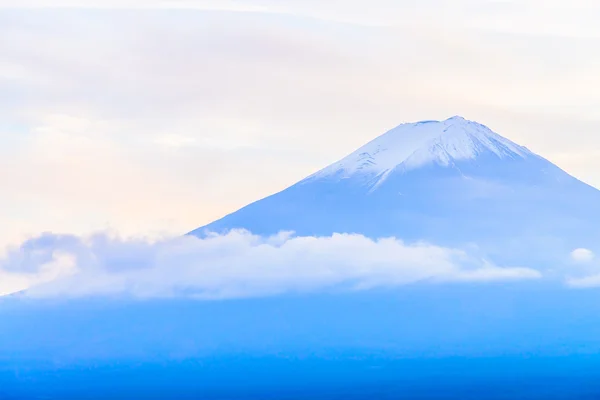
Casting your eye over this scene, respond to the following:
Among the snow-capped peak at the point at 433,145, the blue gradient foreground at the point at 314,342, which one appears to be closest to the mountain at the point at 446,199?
the snow-capped peak at the point at 433,145

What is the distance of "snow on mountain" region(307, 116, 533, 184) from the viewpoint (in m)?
79.4

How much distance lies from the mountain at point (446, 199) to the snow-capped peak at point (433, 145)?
78mm

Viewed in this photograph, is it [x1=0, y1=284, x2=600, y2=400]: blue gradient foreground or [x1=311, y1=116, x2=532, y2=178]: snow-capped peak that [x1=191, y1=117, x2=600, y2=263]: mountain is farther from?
[x1=0, y1=284, x2=600, y2=400]: blue gradient foreground

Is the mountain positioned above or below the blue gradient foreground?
above

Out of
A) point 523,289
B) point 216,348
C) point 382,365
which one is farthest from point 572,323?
point 216,348

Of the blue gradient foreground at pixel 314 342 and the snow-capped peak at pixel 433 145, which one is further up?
the snow-capped peak at pixel 433 145

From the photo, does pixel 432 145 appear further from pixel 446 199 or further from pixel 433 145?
pixel 446 199

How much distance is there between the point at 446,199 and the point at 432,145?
7.82 meters

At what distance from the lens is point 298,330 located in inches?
3334

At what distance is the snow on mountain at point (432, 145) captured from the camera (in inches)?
3127

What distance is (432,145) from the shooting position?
79312 mm

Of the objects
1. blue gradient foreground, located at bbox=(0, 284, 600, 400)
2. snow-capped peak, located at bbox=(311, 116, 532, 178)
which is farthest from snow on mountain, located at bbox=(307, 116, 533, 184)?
blue gradient foreground, located at bbox=(0, 284, 600, 400)

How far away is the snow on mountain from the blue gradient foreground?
1221 cm

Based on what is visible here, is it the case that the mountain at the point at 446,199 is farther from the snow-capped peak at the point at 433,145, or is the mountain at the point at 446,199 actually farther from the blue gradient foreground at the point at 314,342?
the blue gradient foreground at the point at 314,342
